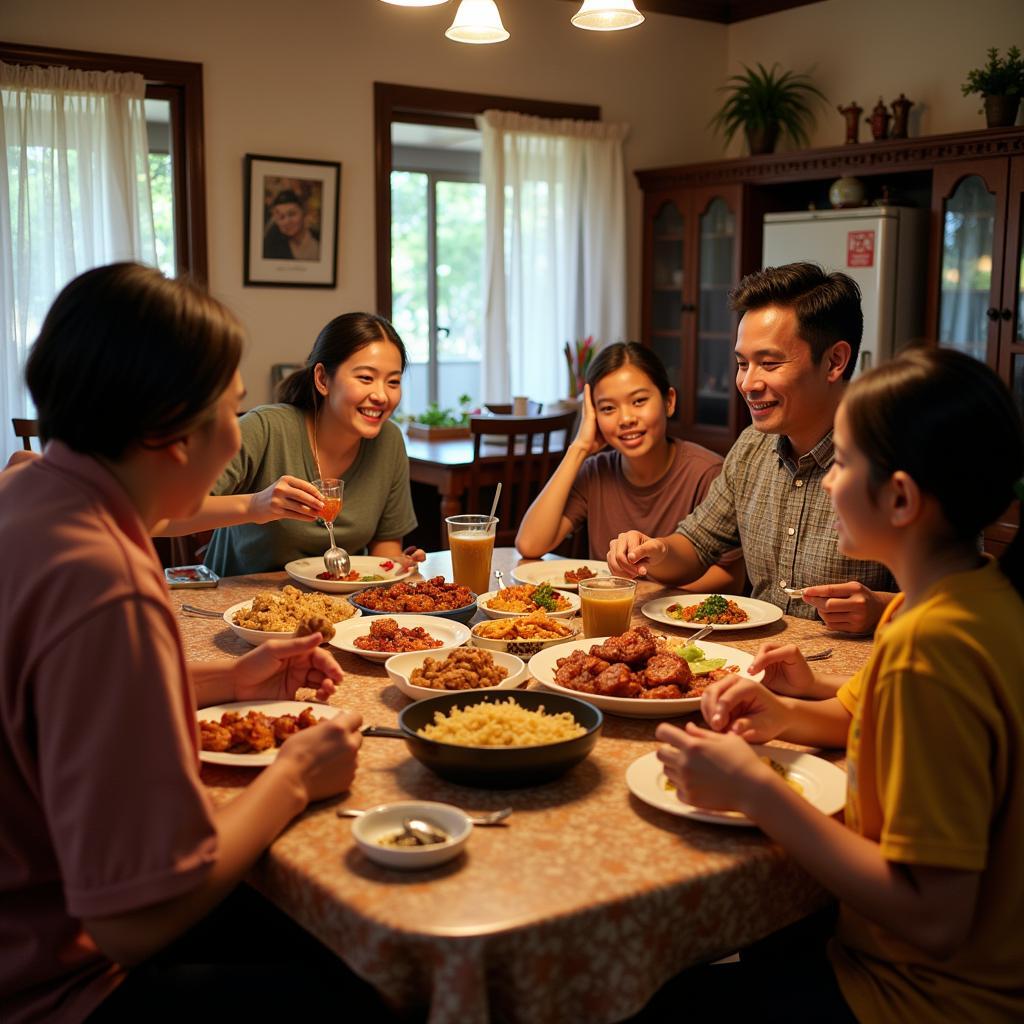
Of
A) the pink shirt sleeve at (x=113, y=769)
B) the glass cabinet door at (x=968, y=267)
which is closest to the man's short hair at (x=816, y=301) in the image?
the pink shirt sleeve at (x=113, y=769)

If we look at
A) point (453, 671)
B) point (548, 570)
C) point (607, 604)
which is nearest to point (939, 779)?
point (453, 671)

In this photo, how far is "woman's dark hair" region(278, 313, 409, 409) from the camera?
2.74 m

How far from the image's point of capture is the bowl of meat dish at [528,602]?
2139mm

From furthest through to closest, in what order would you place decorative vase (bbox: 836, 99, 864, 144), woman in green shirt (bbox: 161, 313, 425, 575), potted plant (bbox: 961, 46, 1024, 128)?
decorative vase (bbox: 836, 99, 864, 144) → potted plant (bbox: 961, 46, 1024, 128) → woman in green shirt (bbox: 161, 313, 425, 575)

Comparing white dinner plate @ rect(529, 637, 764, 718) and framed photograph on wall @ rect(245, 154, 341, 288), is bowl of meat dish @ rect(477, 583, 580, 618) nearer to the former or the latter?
white dinner plate @ rect(529, 637, 764, 718)

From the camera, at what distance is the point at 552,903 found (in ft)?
3.55

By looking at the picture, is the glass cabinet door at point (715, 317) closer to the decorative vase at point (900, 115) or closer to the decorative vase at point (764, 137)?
the decorative vase at point (764, 137)

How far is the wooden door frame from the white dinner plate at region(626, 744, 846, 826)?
4287 mm

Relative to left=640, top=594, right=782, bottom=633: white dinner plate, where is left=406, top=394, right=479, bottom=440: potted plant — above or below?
above

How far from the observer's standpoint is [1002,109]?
4594 mm

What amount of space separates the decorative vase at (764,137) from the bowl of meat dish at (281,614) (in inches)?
177

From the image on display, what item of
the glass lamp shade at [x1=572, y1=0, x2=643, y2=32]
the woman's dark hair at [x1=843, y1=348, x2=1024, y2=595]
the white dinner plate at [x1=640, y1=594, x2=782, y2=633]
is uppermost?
the glass lamp shade at [x1=572, y1=0, x2=643, y2=32]

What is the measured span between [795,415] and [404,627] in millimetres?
923

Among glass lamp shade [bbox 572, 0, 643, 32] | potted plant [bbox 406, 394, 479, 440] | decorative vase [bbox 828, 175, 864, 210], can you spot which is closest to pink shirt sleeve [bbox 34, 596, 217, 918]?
glass lamp shade [bbox 572, 0, 643, 32]
